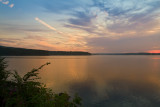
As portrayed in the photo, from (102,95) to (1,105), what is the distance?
53.0 ft

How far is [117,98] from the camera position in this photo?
18.1m

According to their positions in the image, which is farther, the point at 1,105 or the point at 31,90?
the point at 1,105

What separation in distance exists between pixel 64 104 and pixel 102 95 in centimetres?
1532

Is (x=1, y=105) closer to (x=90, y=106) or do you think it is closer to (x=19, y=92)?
(x=19, y=92)

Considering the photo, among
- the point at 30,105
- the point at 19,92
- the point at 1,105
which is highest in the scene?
the point at 19,92

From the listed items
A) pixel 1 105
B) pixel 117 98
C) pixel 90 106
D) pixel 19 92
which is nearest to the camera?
pixel 19 92

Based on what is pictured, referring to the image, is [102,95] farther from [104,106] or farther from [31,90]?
[31,90]

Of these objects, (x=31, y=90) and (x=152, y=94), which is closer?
(x=31, y=90)

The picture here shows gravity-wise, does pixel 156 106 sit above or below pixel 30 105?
below

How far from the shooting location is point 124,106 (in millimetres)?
15648

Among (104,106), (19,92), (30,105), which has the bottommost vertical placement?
(104,106)

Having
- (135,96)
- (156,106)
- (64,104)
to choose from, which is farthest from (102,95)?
(64,104)

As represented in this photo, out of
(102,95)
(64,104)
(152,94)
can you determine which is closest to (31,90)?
(64,104)

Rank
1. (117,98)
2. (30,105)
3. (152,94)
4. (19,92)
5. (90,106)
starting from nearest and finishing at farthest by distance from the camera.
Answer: (30,105) < (19,92) < (90,106) < (117,98) < (152,94)
